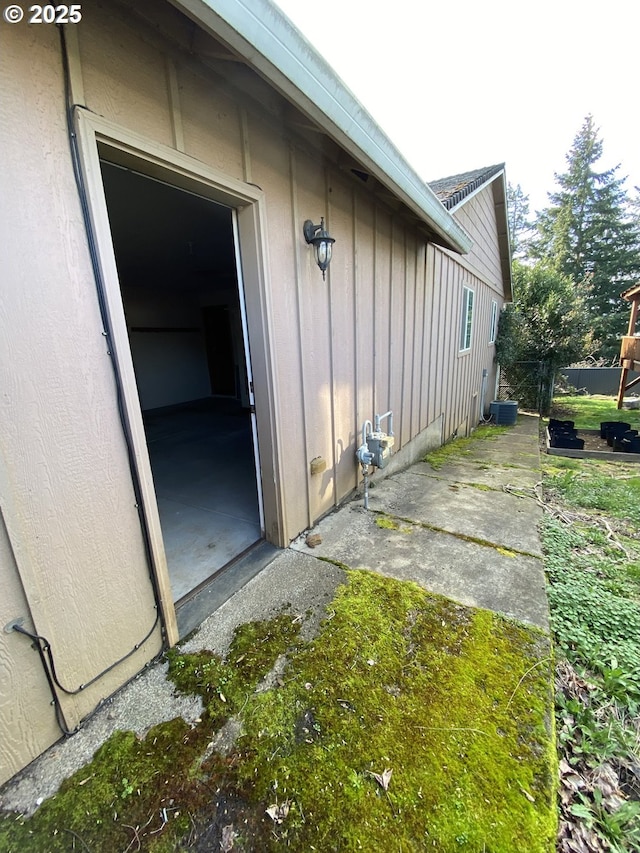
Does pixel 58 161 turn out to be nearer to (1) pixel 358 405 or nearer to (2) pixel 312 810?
(2) pixel 312 810

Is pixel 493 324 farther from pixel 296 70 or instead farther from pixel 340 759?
pixel 340 759

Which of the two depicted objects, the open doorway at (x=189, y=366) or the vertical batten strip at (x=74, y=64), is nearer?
the vertical batten strip at (x=74, y=64)

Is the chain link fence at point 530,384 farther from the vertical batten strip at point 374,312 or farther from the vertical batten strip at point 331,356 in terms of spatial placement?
the vertical batten strip at point 331,356

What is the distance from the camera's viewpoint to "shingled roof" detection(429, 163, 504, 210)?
17.0 feet

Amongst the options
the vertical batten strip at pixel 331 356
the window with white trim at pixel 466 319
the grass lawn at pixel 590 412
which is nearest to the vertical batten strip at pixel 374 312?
the vertical batten strip at pixel 331 356

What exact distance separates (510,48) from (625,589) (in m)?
5.67

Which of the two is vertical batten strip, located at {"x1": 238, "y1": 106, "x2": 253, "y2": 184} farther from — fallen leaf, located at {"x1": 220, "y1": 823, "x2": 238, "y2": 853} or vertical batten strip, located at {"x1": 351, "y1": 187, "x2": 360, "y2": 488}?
fallen leaf, located at {"x1": 220, "y1": 823, "x2": 238, "y2": 853}

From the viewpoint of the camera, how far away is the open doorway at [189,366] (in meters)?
2.65

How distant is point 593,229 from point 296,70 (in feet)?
92.0

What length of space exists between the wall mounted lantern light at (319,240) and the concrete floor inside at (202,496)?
213cm

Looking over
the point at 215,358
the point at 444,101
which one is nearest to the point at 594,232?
the point at 444,101

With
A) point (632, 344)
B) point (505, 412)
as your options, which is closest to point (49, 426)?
point (505, 412)

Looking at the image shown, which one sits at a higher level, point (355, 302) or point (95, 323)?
point (355, 302)

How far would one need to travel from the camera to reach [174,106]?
1536 mm
